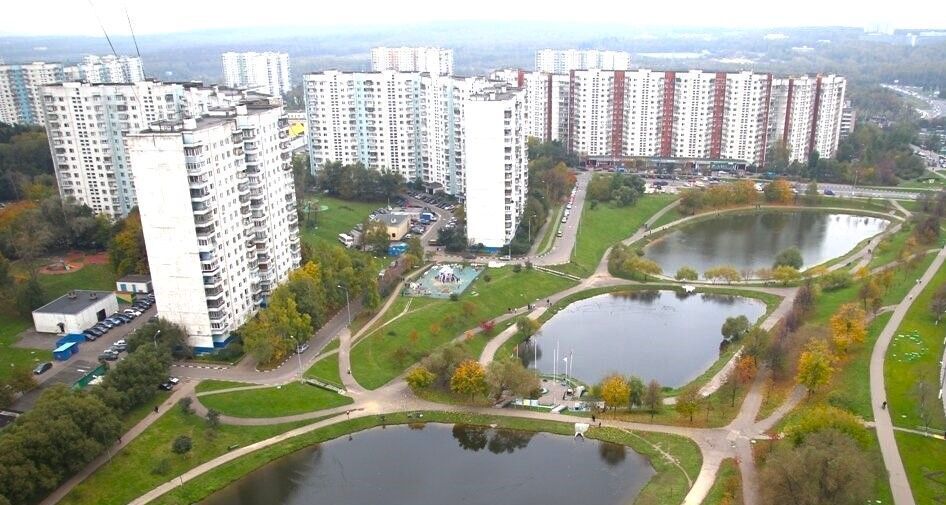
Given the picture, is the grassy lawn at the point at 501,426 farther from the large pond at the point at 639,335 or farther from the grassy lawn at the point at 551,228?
the grassy lawn at the point at 551,228

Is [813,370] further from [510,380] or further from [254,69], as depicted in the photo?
[254,69]

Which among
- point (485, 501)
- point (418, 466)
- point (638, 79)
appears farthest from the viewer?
point (638, 79)

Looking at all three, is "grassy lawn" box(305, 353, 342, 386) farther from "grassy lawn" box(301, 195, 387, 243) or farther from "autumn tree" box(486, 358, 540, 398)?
"grassy lawn" box(301, 195, 387, 243)

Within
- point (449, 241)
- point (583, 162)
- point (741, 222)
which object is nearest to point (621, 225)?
point (741, 222)

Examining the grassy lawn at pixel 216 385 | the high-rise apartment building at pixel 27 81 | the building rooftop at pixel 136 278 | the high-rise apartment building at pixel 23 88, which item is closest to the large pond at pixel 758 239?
the grassy lawn at pixel 216 385

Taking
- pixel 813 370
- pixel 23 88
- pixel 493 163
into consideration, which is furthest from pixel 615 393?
pixel 23 88

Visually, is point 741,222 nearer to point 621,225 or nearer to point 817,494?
point 621,225
